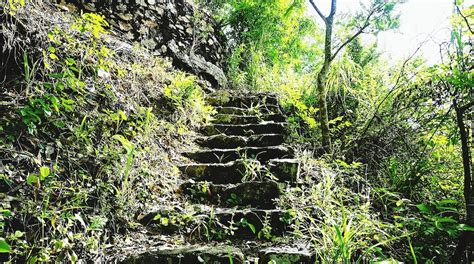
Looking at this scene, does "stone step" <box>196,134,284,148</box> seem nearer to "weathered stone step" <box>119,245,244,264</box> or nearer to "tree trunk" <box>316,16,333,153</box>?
"tree trunk" <box>316,16,333,153</box>

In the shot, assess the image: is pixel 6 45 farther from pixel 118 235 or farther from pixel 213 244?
pixel 213 244

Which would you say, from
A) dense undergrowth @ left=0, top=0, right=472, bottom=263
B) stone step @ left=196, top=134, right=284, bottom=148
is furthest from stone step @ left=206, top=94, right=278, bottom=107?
stone step @ left=196, top=134, right=284, bottom=148

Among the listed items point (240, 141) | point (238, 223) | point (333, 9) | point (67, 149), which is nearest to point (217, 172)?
point (240, 141)

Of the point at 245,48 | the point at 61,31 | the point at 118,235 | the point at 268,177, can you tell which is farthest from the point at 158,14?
the point at 118,235

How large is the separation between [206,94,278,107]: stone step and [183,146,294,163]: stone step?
1301 millimetres

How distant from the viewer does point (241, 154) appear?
9.10ft

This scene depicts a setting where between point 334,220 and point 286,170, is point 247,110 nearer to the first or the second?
point 286,170

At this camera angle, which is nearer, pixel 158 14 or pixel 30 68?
pixel 30 68

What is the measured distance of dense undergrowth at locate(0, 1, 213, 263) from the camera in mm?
1371

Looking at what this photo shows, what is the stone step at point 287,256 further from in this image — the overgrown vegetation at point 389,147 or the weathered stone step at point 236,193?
the weathered stone step at point 236,193

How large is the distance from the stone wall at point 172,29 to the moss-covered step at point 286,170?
2.74 meters

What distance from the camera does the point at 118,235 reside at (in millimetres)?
1707

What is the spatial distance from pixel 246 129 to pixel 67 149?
79.3 inches

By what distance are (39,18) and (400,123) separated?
3.32 meters
